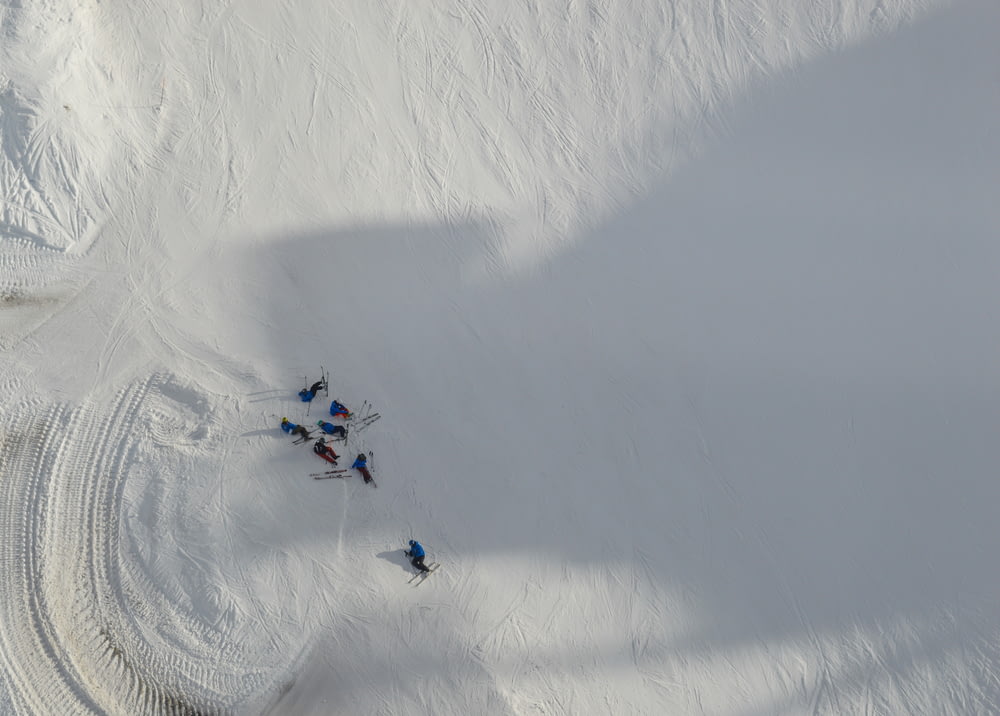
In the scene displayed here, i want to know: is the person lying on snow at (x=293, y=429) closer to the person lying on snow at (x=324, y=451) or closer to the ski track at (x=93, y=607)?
the person lying on snow at (x=324, y=451)

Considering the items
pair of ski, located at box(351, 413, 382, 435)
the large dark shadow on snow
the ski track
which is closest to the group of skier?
pair of ski, located at box(351, 413, 382, 435)

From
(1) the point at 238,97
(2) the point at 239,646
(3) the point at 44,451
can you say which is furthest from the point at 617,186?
(3) the point at 44,451

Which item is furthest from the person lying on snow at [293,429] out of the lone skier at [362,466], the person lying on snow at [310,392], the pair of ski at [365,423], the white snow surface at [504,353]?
the lone skier at [362,466]

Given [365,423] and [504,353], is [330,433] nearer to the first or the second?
[365,423]

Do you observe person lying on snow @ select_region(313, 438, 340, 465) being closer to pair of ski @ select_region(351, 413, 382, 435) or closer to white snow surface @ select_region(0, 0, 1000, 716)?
white snow surface @ select_region(0, 0, 1000, 716)

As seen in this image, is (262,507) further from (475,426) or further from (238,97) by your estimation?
(238,97)

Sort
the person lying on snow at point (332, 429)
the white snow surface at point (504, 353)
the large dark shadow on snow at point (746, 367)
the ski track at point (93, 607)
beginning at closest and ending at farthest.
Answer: the ski track at point (93, 607), the white snow surface at point (504, 353), the person lying on snow at point (332, 429), the large dark shadow on snow at point (746, 367)

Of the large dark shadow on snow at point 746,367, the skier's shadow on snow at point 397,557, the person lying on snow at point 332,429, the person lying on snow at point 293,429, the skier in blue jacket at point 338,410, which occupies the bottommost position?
the skier's shadow on snow at point 397,557
